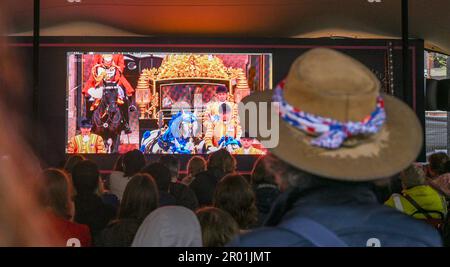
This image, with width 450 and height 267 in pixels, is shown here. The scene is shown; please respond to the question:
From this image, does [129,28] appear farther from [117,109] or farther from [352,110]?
[352,110]

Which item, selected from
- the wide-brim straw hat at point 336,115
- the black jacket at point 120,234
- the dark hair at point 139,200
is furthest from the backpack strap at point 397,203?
the wide-brim straw hat at point 336,115

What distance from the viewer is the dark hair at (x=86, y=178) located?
165 inches

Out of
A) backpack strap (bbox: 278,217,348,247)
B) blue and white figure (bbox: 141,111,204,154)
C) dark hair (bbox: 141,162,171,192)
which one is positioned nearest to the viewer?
backpack strap (bbox: 278,217,348,247)

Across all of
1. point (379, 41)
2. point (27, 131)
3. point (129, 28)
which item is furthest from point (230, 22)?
point (27, 131)

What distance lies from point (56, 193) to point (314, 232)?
247 cm

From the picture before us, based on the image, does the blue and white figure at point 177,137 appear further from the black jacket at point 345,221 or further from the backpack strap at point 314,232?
the backpack strap at point 314,232

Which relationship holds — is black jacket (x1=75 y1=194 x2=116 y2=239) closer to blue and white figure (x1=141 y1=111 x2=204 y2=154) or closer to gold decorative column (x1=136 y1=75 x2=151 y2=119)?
blue and white figure (x1=141 y1=111 x2=204 y2=154)

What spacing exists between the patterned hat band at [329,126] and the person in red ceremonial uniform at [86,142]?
8693 mm

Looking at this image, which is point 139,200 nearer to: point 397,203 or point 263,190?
point 263,190

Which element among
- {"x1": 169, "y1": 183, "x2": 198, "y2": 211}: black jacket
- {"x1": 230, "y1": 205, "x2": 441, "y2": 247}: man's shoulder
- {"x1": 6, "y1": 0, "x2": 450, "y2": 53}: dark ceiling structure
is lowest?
{"x1": 169, "y1": 183, "x2": 198, "y2": 211}: black jacket

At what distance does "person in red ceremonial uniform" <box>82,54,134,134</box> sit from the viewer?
33.4 ft

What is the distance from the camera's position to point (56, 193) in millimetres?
3699

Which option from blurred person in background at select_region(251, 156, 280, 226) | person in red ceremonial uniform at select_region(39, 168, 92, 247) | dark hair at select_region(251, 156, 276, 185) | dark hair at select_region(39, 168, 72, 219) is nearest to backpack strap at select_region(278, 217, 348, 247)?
person in red ceremonial uniform at select_region(39, 168, 92, 247)
